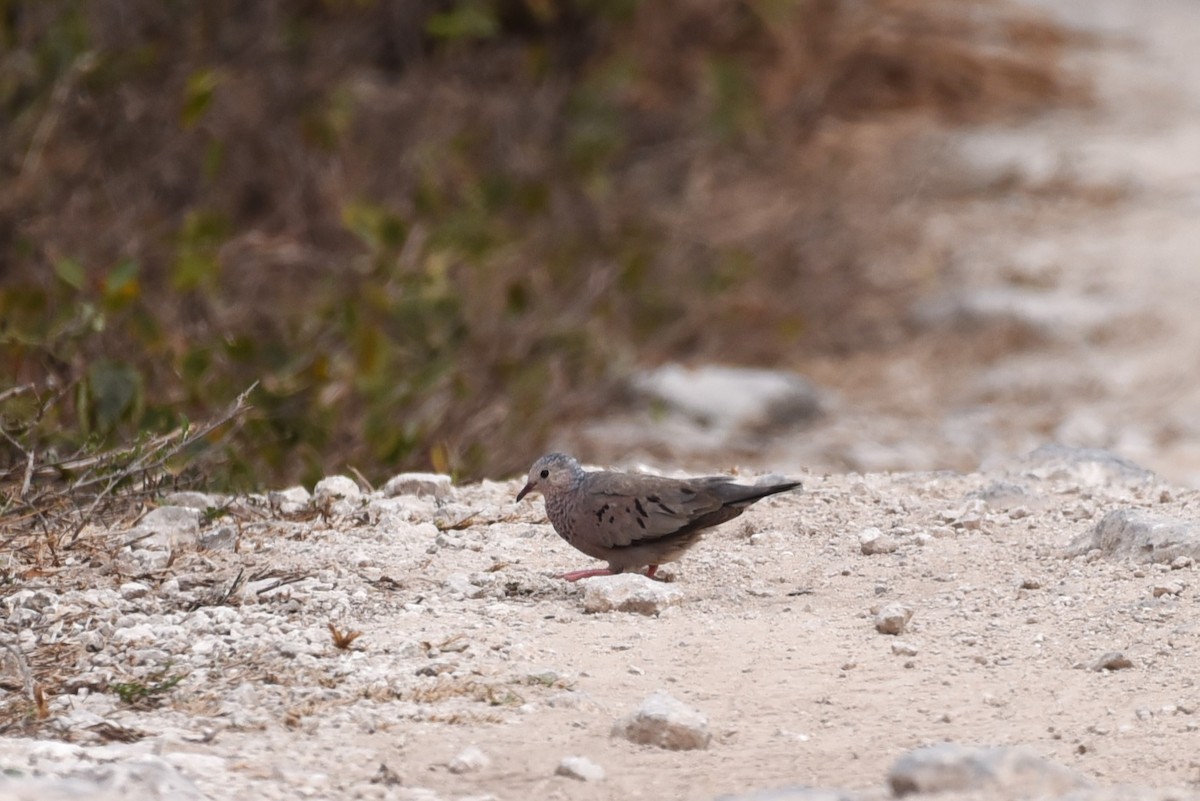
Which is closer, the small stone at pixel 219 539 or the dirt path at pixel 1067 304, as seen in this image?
the small stone at pixel 219 539

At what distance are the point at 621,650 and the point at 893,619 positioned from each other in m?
0.60

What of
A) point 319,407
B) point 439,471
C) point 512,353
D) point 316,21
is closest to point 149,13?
point 316,21

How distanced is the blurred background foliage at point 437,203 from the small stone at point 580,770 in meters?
1.75

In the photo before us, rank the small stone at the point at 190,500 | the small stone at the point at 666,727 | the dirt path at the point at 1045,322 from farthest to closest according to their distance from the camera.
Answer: the dirt path at the point at 1045,322, the small stone at the point at 190,500, the small stone at the point at 666,727

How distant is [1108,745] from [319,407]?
3336 millimetres

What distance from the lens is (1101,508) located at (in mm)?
4777

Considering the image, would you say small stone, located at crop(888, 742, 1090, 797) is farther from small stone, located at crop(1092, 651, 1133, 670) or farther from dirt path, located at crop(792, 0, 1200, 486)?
dirt path, located at crop(792, 0, 1200, 486)

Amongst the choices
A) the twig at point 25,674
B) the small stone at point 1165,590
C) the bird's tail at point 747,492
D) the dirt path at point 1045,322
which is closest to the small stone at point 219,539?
the twig at point 25,674

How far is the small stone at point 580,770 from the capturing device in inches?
120

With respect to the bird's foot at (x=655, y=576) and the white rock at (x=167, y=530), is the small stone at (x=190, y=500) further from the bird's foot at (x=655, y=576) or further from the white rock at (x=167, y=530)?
the bird's foot at (x=655, y=576)

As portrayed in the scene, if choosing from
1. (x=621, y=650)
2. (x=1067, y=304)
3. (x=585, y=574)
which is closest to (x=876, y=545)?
(x=585, y=574)

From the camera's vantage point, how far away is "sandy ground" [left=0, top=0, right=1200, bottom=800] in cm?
314

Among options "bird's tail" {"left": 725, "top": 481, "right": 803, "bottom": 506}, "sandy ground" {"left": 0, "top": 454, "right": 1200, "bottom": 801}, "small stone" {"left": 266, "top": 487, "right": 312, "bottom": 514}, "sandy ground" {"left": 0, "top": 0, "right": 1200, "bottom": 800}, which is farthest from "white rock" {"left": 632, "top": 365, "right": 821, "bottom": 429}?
"bird's tail" {"left": 725, "top": 481, "right": 803, "bottom": 506}

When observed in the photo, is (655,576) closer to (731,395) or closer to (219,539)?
(219,539)
